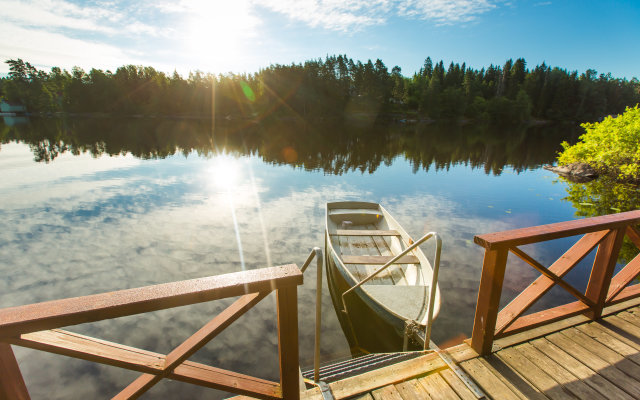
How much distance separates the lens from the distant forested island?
83000 mm

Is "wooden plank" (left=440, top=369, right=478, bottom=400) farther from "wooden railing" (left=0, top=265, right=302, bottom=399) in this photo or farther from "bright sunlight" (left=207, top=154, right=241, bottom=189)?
"bright sunlight" (left=207, top=154, right=241, bottom=189)

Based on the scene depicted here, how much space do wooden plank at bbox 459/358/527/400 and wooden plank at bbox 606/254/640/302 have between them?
88.3 inches

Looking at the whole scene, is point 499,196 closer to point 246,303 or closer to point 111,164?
point 246,303

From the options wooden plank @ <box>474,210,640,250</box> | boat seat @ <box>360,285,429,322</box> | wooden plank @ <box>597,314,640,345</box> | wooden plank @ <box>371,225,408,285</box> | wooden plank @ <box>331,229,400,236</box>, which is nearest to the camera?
wooden plank @ <box>474,210,640,250</box>

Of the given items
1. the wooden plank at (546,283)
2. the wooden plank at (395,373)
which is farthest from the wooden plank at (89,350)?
the wooden plank at (546,283)

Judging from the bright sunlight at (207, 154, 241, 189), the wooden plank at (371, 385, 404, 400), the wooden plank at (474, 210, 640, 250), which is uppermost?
the wooden plank at (474, 210, 640, 250)

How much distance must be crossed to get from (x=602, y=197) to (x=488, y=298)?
21185mm

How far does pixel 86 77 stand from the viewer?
297ft

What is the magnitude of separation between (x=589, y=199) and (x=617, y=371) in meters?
19.5

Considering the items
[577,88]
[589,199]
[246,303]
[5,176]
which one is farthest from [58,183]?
[577,88]

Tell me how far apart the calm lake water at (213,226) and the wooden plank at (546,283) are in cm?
384

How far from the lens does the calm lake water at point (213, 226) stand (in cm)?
677

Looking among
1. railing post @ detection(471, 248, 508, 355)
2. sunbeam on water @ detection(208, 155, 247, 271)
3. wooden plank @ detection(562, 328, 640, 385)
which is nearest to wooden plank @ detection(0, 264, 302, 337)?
railing post @ detection(471, 248, 508, 355)

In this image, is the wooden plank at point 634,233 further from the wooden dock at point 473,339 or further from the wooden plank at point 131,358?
the wooden plank at point 131,358
